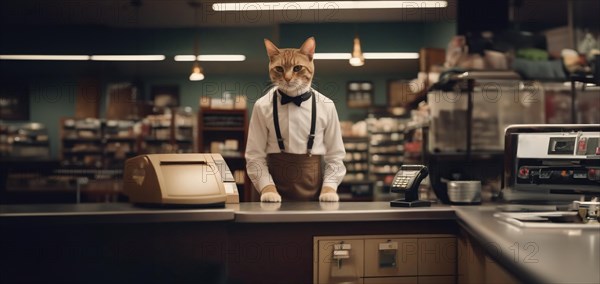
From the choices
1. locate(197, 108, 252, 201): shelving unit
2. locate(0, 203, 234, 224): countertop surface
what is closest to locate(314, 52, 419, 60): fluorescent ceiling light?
locate(197, 108, 252, 201): shelving unit

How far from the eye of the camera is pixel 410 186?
8.15 ft

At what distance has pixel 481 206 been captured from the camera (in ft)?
8.39

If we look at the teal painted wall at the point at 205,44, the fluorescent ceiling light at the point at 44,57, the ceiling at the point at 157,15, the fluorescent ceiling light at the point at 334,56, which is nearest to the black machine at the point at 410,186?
the ceiling at the point at 157,15

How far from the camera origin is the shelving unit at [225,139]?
6.92 metres

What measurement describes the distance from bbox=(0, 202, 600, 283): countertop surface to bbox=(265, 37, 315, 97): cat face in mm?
652

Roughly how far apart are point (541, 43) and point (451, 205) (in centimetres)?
291

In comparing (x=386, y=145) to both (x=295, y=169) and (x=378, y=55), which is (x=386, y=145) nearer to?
(x=378, y=55)

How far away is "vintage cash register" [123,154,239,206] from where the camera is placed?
2.31 meters

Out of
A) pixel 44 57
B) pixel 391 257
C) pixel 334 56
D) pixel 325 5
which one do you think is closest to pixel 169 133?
pixel 44 57

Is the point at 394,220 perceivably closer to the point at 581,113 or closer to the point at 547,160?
the point at 547,160

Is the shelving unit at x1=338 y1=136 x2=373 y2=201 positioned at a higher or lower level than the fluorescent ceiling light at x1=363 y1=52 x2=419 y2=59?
lower

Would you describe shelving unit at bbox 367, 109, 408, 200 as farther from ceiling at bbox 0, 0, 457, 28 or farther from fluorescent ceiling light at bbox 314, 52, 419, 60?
ceiling at bbox 0, 0, 457, 28

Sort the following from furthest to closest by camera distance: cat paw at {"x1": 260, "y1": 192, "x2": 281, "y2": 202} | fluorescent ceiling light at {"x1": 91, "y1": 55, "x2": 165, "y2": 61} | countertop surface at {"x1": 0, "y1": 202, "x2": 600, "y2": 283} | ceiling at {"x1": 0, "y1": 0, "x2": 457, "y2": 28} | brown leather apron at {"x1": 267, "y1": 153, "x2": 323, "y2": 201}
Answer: fluorescent ceiling light at {"x1": 91, "y1": 55, "x2": 165, "y2": 61} → ceiling at {"x1": 0, "y1": 0, "x2": 457, "y2": 28} → brown leather apron at {"x1": 267, "y1": 153, "x2": 323, "y2": 201} → cat paw at {"x1": 260, "y1": 192, "x2": 281, "y2": 202} → countertop surface at {"x1": 0, "y1": 202, "x2": 600, "y2": 283}

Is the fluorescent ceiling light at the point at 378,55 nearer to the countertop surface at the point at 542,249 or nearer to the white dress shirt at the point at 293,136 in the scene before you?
the white dress shirt at the point at 293,136
